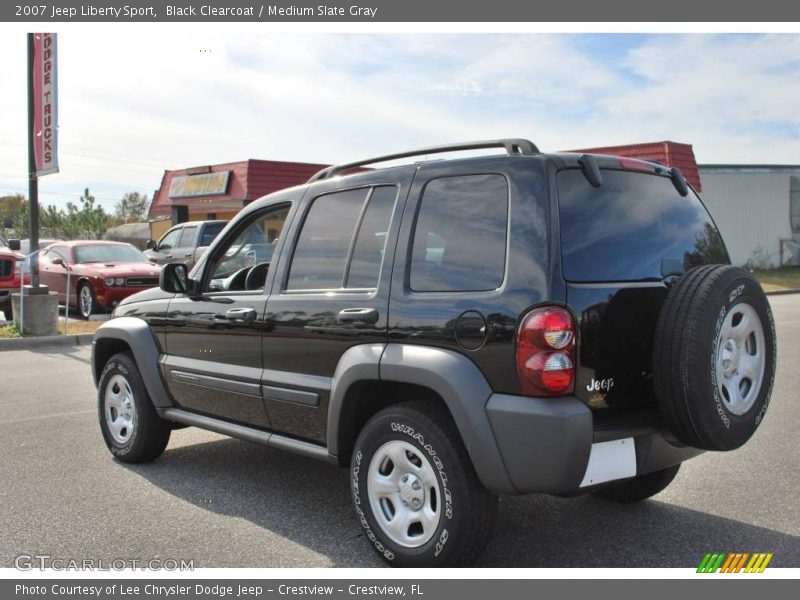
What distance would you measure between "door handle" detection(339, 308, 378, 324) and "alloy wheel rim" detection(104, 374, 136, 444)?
90.3 inches

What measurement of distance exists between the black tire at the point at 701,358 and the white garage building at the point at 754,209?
31.0 m

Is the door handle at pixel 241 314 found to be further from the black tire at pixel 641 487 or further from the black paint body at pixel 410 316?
the black tire at pixel 641 487

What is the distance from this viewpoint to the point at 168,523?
170 inches

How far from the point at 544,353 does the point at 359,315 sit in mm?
1020

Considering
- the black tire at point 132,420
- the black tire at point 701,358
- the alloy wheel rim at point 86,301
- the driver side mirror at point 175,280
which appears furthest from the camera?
the alloy wheel rim at point 86,301

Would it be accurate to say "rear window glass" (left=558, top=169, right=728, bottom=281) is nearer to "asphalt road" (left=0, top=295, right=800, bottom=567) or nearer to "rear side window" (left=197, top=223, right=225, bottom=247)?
"asphalt road" (left=0, top=295, right=800, bottom=567)

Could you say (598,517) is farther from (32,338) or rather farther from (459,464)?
(32,338)

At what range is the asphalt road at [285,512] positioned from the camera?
388 cm

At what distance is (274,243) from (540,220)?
1890mm

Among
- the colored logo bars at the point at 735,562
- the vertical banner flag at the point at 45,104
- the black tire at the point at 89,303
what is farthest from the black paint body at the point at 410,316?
the black tire at the point at 89,303

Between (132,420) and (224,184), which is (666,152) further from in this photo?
(132,420)

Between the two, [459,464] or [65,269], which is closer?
[459,464]

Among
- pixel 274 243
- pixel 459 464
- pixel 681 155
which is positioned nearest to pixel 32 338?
pixel 274 243

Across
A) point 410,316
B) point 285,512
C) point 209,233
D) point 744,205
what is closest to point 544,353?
point 410,316
